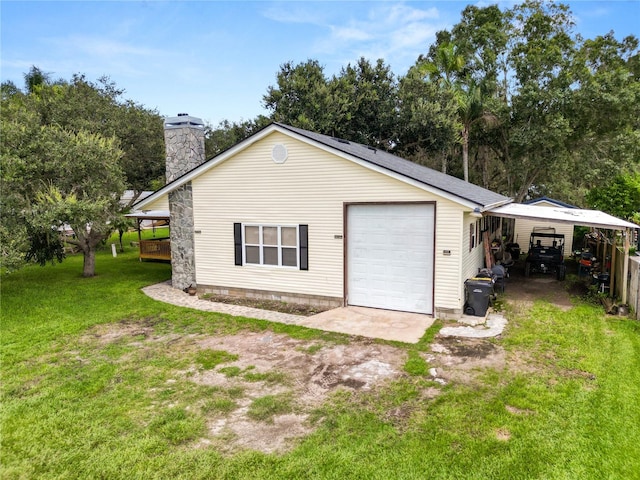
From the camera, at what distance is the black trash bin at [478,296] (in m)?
9.49

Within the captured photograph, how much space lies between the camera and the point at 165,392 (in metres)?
6.13

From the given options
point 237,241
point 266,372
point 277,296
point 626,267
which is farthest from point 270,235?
point 626,267

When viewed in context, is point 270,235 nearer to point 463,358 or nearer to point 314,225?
point 314,225

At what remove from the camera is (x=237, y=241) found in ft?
39.9

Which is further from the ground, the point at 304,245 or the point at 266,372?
the point at 304,245

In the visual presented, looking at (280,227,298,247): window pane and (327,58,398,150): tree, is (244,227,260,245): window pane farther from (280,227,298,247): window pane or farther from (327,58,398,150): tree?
(327,58,398,150): tree

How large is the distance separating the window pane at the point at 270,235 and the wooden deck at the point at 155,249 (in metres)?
8.81

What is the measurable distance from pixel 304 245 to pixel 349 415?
20.7 feet

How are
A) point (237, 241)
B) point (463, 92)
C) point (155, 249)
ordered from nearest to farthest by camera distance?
point (237, 241) → point (155, 249) → point (463, 92)

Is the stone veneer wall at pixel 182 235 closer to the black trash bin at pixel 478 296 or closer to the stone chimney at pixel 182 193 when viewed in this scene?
the stone chimney at pixel 182 193

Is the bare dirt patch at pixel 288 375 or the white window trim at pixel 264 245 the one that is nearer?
the bare dirt patch at pixel 288 375

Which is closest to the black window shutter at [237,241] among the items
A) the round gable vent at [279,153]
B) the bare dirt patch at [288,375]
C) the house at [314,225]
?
the house at [314,225]

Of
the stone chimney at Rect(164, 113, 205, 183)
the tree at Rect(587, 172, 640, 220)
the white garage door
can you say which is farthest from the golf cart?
the stone chimney at Rect(164, 113, 205, 183)

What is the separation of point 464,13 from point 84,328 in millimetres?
32991
